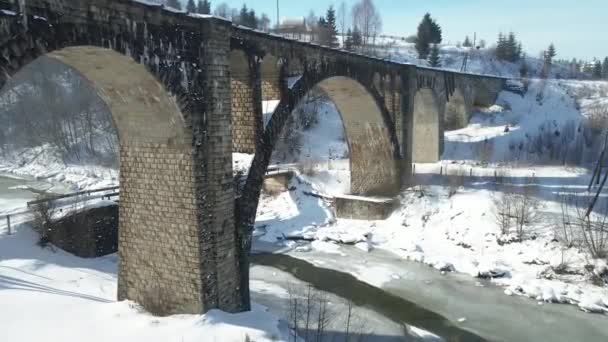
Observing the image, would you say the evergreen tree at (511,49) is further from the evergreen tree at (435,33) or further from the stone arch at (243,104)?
the stone arch at (243,104)

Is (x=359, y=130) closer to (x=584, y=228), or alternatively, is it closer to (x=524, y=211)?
(x=524, y=211)

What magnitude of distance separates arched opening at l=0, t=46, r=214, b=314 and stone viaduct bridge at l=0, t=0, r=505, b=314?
25 mm

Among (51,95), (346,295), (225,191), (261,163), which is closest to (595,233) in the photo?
(346,295)

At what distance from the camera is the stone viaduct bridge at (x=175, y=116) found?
791 centimetres

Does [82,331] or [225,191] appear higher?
[225,191]

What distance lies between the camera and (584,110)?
4281 centimetres

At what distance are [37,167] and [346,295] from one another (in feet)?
110

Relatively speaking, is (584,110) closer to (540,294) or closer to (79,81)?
(540,294)

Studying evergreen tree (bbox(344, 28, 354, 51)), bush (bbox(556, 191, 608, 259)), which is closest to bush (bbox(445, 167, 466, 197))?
bush (bbox(556, 191, 608, 259))

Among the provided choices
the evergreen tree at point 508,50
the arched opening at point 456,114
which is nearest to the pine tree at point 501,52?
the evergreen tree at point 508,50

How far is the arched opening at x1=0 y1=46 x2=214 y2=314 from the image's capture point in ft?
32.7

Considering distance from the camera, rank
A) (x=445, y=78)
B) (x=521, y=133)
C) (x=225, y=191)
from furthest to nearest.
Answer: (x=521, y=133)
(x=445, y=78)
(x=225, y=191)

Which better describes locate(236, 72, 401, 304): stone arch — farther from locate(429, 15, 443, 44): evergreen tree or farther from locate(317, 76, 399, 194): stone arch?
locate(429, 15, 443, 44): evergreen tree

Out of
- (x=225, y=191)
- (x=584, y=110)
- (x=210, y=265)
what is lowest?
(x=210, y=265)
